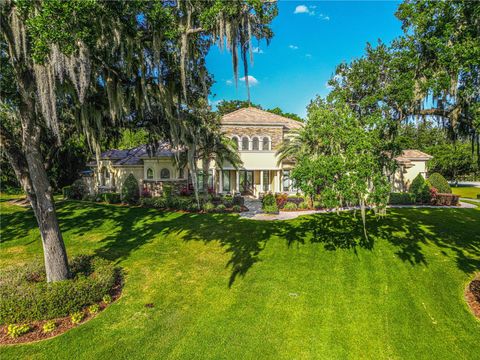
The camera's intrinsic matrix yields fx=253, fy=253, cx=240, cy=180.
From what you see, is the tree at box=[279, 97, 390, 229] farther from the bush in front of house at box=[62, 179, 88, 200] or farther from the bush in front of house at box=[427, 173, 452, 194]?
the bush in front of house at box=[62, 179, 88, 200]

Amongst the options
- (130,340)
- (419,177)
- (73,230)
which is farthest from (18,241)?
(419,177)

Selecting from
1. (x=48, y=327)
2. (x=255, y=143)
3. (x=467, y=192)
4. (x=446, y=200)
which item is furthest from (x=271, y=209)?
(x=467, y=192)

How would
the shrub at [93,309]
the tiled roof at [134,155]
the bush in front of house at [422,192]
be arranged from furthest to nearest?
the tiled roof at [134,155]
the bush in front of house at [422,192]
the shrub at [93,309]

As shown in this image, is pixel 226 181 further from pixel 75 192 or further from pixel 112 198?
pixel 75 192

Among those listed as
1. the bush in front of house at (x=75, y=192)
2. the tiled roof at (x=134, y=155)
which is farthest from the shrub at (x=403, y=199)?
the bush in front of house at (x=75, y=192)

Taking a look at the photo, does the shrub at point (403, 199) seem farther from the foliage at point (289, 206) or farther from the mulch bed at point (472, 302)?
the mulch bed at point (472, 302)

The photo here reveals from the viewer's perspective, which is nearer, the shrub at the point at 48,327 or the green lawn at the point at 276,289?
the green lawn at the point at 276,289
